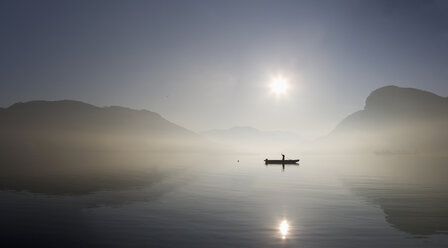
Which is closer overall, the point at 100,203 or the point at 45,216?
the point at 45,216

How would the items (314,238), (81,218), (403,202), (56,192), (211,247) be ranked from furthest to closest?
1. (56,192)
2. (403,202)
3. (81,218)
4. (314,238)
5. (211,247)

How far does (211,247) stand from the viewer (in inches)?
803

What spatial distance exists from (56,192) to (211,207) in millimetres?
23606

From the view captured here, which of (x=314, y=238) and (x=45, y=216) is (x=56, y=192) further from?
(x=314, y=238)

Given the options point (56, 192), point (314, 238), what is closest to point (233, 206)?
point (314, 238)

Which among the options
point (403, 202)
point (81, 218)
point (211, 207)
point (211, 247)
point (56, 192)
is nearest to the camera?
point (211, 247)

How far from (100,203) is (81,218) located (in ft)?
25.6

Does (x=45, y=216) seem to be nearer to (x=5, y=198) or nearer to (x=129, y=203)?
(x=129, y=203)

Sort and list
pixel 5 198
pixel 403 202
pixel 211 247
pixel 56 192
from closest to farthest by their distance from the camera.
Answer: pixel 211 247
pixel 5 198
pixel 403 202
pixel 56 192

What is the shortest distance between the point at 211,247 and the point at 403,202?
30977 millimetres

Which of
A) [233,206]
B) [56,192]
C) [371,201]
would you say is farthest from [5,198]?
[371,201]

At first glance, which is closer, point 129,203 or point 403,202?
point 129,203

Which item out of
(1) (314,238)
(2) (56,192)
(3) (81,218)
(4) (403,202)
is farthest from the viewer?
(2) (56,192)

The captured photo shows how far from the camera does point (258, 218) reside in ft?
96.9
